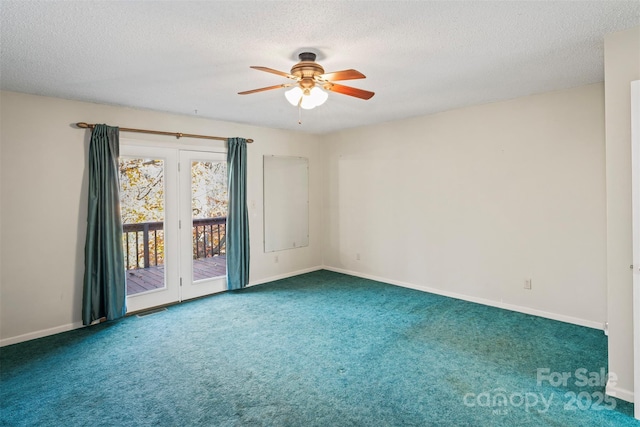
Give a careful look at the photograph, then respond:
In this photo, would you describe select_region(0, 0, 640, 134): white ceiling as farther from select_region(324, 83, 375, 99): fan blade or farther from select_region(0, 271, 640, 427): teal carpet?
select_region(0, 271, 640, 427): teal carpet

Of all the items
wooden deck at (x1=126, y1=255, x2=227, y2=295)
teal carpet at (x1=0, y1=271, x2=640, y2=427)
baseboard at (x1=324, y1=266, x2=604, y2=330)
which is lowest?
teal carpet at (x1=0, y1=271, x2=640, y2=427)

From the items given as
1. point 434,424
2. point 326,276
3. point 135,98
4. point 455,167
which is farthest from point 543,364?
point 135,98

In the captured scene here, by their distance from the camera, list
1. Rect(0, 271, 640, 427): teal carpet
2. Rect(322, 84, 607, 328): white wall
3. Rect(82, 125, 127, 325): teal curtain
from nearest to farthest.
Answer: Rect(0, 271, 640, 427): teal carpet → Rect(322, 84, 607, 328): white wall → Rect(82, 125, 127, 325): teal curtain

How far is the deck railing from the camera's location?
4223 millimetres

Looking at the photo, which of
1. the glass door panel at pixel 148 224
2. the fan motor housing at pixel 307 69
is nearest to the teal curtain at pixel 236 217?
the glass door panel at pixel 148 224

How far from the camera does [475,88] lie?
11.6ft

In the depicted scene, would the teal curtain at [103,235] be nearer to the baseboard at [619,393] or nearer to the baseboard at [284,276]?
the baseboard at [284,276]

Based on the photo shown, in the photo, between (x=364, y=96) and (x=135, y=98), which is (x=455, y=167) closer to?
(x=364, y=96)

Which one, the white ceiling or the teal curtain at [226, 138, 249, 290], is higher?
the white ceiling

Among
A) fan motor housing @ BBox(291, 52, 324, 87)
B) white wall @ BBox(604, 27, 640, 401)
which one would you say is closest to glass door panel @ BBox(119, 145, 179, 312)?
fan motor housing @ BBox(291, 52, 324, 87)

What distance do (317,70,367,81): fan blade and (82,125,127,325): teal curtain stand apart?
2.76 meters

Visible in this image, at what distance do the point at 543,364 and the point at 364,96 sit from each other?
8.62ft

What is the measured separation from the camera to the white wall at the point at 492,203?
139 inches

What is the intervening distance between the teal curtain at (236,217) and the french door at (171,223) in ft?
0.48
